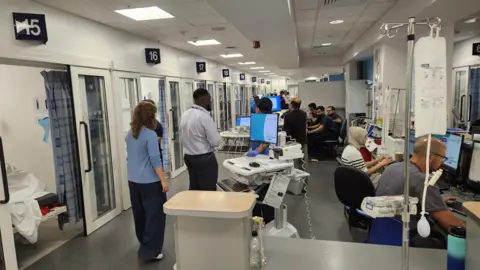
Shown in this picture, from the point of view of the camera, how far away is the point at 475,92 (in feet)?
24.0

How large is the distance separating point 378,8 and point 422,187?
10.6 ft

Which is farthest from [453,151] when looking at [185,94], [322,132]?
[185,94]

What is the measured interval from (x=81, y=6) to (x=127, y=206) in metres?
2.70

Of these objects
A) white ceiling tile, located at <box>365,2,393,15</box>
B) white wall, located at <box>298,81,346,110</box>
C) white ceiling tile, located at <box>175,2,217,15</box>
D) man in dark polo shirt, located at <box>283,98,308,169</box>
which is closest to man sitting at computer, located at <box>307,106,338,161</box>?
white wall, located at <box>298,81,346,110</box>

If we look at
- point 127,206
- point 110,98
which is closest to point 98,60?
point 110,98

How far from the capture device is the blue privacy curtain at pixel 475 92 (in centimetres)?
725

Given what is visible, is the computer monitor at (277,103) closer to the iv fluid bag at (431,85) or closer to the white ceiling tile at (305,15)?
the white ceiling tile at (305,15)

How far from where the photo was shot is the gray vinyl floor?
10.1 feet

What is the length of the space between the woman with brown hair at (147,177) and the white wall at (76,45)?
3.99 ft

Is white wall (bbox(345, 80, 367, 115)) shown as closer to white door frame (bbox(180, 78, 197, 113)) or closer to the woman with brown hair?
white door frame (bbox(180, 78, 197, 113))

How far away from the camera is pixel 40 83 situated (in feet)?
14.9

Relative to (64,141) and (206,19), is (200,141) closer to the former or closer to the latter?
(64,141)

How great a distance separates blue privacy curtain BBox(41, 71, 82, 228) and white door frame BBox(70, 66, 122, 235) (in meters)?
0.06

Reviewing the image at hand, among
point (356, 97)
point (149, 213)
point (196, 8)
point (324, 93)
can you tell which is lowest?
point (149, 213)
